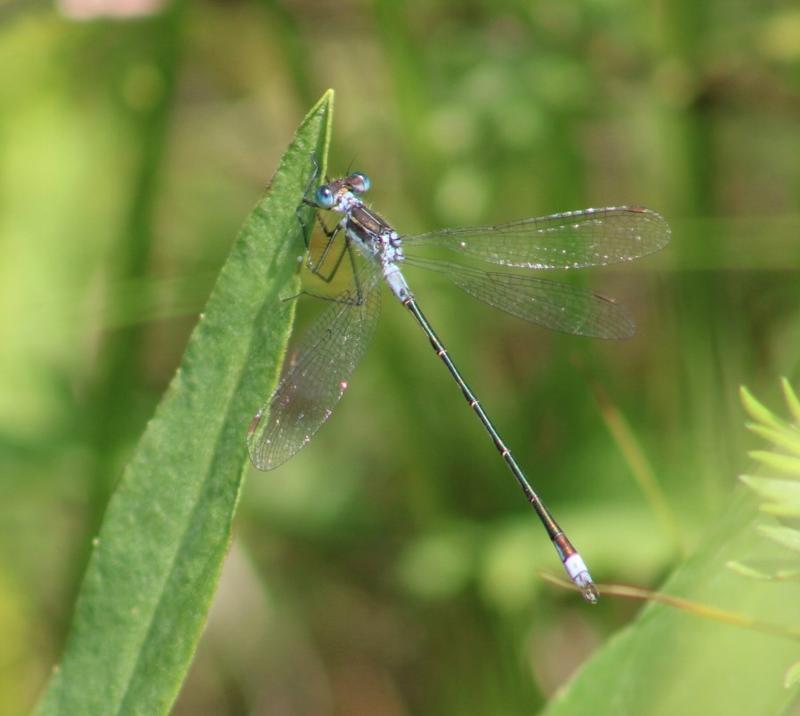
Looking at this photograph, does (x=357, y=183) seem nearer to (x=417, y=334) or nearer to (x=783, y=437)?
(x=417, y=334)

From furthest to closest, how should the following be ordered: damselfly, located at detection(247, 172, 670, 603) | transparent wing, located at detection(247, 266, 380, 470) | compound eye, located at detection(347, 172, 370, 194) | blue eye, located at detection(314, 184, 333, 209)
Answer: compound eye, located at detection(347, 172, 370, 194) < damselfly, located at detection(247, 172, 670, 603) < blue eye, located at detection(314, 184, 333, 209) < transparent wing, located at detection(247, 266, 380, 470)

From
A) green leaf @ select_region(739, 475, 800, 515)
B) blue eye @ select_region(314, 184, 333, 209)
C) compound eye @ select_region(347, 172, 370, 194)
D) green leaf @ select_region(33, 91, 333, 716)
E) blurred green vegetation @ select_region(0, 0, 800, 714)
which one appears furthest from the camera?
blurred green vegetation @ select_region(0, 0, 800, 714)

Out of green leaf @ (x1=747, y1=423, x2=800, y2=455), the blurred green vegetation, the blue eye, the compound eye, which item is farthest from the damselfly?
green leaf @ (x1=747, y1=423, x2=800, y2=455)

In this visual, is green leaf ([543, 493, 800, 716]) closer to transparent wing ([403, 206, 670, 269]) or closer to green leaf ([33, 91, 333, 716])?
green leaf ([33, 91, 333, 716])

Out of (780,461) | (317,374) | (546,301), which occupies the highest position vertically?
(780,461)

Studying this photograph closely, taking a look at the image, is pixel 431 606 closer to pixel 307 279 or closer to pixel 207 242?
pixel 307 279

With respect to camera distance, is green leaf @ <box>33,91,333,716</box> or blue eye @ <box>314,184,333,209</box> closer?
green leaf @ <box>33,91,333,716</box>

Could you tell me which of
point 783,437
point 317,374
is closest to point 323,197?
point 317,374
